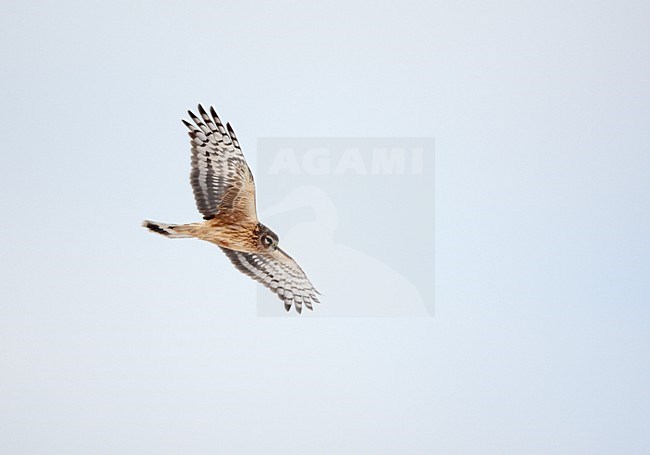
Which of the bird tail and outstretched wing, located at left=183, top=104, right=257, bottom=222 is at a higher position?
outstretched wing, located at left=183, top=104, right=257, bottom=222

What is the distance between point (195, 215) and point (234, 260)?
0.96ft

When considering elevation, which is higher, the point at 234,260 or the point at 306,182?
the point at 306,182

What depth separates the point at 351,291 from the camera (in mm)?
3779

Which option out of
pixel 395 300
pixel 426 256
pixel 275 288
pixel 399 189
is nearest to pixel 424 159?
pixel 399 189

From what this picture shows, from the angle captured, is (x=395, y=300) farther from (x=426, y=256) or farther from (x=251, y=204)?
(x=251, y=204)

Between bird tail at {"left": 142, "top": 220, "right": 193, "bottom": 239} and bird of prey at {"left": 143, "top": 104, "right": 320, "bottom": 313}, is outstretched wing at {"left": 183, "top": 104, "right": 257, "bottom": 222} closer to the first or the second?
bird of prey at {"left": 143, "top": 104, "right": 320, "bottom": 313}

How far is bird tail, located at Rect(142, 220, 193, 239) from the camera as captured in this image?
3.59 meters

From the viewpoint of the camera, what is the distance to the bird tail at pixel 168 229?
3.59 metres

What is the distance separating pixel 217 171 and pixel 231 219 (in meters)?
0.23

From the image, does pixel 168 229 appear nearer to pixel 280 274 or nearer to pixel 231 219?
pixel 231 219

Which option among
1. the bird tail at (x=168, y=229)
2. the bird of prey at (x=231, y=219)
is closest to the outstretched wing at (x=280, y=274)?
the bird of prey at (x=231, y=219)

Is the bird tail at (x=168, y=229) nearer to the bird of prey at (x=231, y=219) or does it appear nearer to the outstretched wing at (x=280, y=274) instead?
the bird of prey at (x=231, y=219)

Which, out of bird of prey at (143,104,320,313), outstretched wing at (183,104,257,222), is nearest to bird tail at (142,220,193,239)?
bird of prey at (143,104,320,313)

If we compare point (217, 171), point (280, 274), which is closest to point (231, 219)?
point (217, 171)
